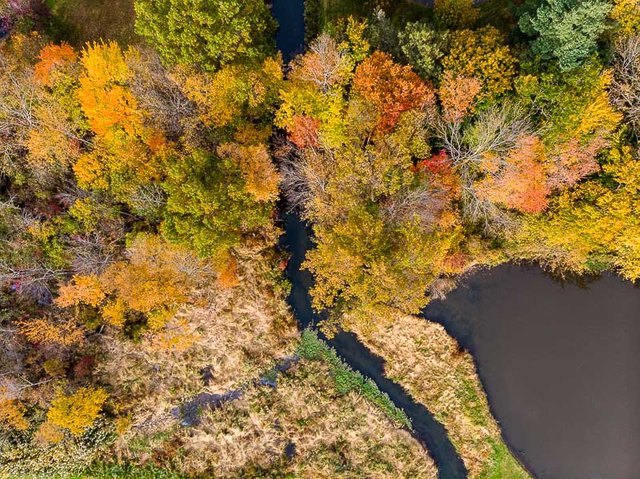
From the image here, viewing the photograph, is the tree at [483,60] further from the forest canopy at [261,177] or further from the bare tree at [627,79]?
the bare tree at [627,79]

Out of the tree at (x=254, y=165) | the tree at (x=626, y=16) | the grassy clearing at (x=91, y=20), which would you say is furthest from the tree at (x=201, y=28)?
the tree at (x=626, y=16)

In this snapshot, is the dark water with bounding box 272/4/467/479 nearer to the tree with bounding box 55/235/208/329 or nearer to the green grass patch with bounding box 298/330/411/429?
the green grass patch with bounding box 298/330/411/429

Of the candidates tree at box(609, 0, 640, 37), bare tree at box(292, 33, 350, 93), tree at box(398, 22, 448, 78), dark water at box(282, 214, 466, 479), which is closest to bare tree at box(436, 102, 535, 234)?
tree at box(398, 22, 448, 78)

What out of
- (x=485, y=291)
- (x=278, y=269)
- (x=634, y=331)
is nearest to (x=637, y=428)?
(x=634, y=331)

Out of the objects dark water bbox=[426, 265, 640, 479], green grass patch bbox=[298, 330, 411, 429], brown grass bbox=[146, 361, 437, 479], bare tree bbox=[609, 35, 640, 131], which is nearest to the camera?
bare tree bbox=[609, 35, 640, 131]

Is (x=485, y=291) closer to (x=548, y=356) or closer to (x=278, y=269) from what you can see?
(x=548, y=356)

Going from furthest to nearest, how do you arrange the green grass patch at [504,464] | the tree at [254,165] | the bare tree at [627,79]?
the green grass patch at [504,464] → the tree at [254,165] → the bare tree at [627,79]
